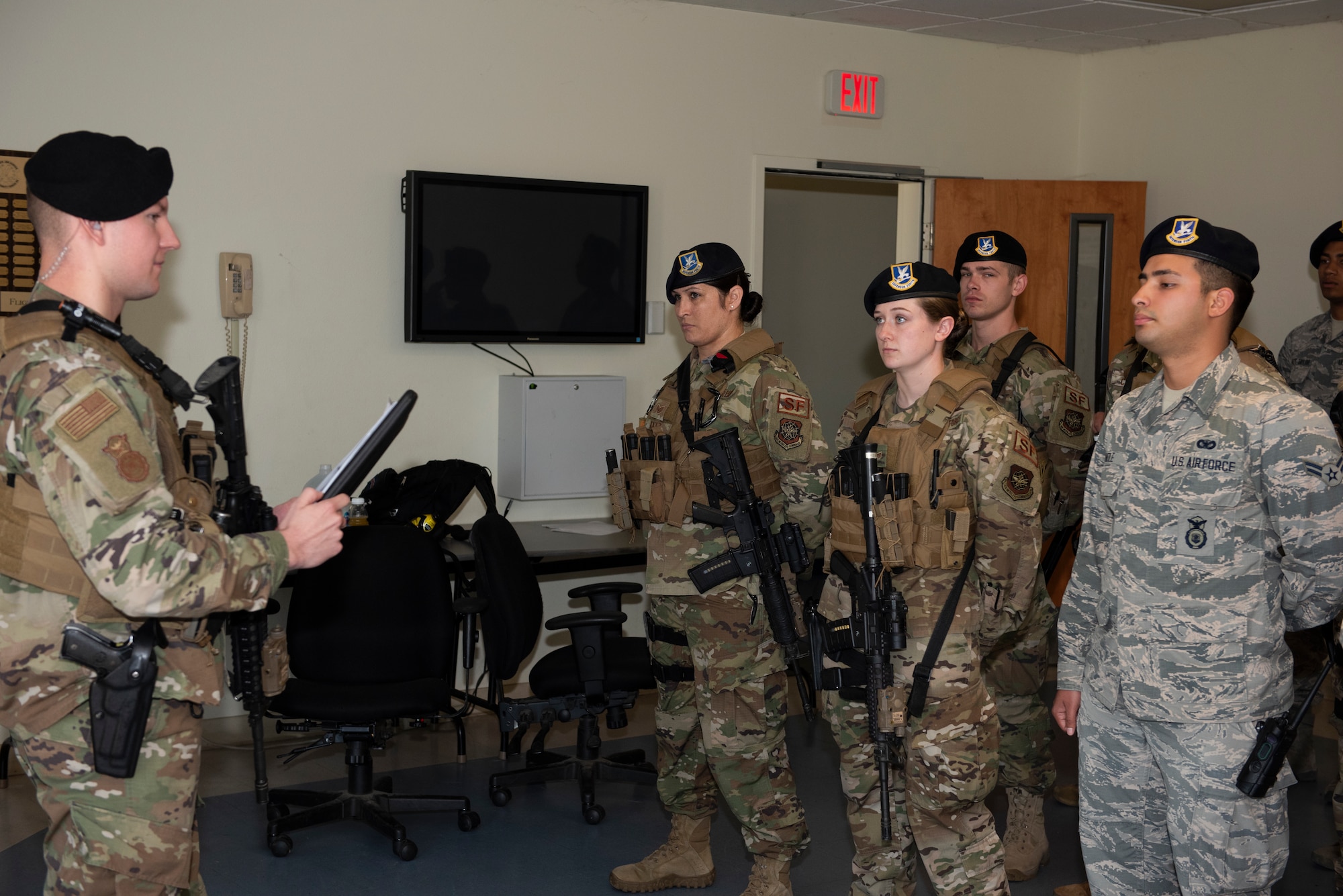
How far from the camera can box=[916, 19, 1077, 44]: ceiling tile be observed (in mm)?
5711

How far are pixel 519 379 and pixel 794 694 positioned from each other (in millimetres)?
2129

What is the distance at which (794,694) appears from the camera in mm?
5664

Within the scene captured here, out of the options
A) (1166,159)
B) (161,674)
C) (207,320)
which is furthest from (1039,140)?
(161,674)

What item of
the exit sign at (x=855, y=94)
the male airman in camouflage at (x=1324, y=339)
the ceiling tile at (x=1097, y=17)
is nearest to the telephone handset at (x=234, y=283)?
the exit sign at (x=855, y=94)

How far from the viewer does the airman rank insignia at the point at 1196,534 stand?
2.34 metres

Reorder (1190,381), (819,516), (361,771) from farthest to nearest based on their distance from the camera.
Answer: (361,771) → (819,516) → (1190,381)

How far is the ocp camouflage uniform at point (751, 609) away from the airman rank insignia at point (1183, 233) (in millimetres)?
1068

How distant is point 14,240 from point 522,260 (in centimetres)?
199

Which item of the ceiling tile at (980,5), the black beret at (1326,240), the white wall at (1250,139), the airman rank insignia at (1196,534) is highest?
the ceiling tile at (980,5)

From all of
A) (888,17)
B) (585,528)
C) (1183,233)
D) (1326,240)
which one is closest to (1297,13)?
(1326,240)

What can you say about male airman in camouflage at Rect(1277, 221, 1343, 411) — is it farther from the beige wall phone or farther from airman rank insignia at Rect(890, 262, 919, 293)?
the beige wall phone

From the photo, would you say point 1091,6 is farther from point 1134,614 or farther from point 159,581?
point 159,581

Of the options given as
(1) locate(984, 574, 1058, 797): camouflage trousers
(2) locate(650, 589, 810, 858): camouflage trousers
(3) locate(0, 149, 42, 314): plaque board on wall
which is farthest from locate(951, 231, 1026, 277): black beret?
(3) locate(0, 149, 42, 314): plaque board on wall

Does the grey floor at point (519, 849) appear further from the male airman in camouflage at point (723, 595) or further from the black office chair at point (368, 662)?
the male airman in camouflage at point (723, 595)
